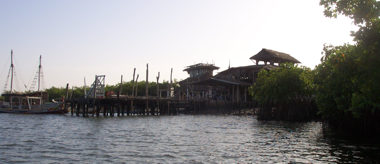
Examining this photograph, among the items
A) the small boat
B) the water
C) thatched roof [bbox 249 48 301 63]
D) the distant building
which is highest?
thatched roof [bbox 249 48 301 63]

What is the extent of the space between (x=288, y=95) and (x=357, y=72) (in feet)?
84.4

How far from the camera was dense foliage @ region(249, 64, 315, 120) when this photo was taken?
43562 millimetres

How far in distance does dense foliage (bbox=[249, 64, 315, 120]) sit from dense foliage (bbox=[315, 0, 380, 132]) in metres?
13.0

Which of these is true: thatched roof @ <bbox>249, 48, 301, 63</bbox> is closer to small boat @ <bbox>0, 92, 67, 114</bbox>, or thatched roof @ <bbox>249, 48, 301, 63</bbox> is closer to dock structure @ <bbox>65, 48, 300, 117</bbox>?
dock structure @ <bbox>65, 48, 300, 117</bbox>

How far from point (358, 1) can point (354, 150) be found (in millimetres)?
7937

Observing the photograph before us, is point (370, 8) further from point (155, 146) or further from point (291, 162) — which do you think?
point (155, 146)

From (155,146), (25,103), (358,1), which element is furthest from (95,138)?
(25,103)

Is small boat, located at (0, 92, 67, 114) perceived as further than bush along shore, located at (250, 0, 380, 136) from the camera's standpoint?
Yes

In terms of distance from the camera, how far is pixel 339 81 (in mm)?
26344

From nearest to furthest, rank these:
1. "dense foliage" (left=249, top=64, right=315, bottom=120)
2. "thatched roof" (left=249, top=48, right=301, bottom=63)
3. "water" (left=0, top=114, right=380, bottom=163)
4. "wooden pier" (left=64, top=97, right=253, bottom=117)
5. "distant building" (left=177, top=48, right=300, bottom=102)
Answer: "water" (left=0, top=114, right=380, bottom=163), "dense foliage" (left=249, top=64, right=315, bottom=120), "wooden pier" (left=64, top=97, right=253, bottom=117), "distant building" (left=177, top=48, right=300, bottom=102), "thatched roof" (left=249, top=48, right=301, bottom=63)

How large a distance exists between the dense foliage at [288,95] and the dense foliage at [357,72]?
42.6ft

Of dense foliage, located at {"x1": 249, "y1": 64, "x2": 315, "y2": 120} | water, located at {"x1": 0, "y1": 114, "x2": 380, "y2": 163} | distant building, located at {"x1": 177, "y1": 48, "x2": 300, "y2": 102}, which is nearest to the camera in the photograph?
water, located at {"x1": 0, "y1": 114, "x2": 380, "y2": 163}

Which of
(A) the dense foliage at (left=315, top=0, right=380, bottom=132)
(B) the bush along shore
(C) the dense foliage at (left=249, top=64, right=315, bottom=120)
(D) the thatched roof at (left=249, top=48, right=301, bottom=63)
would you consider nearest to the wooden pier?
(C) the dense foliage at (left=249, top=64, right=315, bottom=120)

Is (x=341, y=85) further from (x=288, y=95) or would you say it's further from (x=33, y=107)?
(x=33, y=107)
